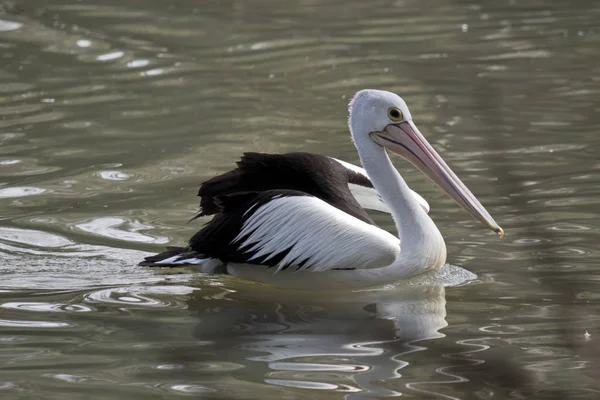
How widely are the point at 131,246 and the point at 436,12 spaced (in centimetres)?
686

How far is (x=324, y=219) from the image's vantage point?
4.79 meters

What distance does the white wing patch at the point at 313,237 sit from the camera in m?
4.77

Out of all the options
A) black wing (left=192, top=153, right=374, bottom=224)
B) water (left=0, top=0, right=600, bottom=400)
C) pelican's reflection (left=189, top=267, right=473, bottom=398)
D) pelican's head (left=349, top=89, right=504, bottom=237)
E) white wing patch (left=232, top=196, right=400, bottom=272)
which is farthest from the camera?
pelican's head (left=349, top=89, right=504, bottom=237)

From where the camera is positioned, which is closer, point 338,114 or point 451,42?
point 338,114

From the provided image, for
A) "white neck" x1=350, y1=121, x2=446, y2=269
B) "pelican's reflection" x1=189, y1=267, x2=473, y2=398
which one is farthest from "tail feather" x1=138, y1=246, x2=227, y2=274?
"white neck" x1=350, y1=121, x2=446, y2=269

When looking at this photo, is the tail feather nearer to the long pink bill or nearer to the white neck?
the white neck

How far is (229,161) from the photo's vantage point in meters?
7.05

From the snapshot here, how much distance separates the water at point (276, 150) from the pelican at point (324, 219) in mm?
152

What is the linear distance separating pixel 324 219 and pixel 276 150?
2510mm

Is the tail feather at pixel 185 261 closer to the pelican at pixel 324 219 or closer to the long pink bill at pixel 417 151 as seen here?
the pelican at pixel 324 219

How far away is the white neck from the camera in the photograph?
4.87 meters

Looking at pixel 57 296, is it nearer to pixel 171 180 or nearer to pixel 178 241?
pixel 178 241

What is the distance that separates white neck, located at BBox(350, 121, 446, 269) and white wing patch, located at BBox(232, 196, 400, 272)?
8cm

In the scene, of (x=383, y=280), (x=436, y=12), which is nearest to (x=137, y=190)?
(x=383, y=280)
